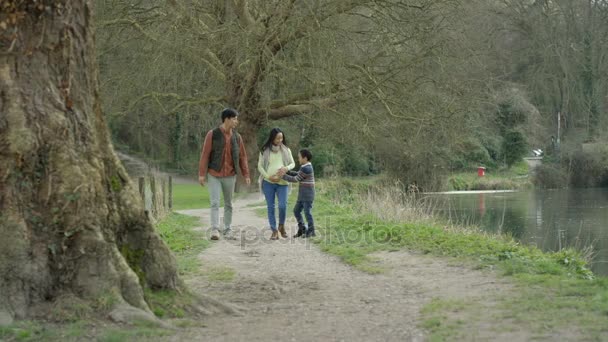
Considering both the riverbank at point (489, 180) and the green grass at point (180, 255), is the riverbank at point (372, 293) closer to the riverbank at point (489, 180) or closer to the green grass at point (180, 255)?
the green grass at point (180, 255)

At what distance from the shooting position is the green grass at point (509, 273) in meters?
6.36

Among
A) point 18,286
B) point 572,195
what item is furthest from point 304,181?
point 572,195

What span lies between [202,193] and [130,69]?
900 cm

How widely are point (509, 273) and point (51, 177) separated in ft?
16.6

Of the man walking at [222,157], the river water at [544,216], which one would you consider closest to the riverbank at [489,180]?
the river water at [544,216]

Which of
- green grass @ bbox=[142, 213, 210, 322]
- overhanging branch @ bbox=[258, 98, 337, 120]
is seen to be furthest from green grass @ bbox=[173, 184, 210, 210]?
green grass @ bbox=[142, 213, 210, 322]

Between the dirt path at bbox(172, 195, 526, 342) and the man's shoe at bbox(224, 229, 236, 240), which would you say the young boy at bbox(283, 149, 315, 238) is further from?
the man's shoe at bbox(224, 229, 236, 240)

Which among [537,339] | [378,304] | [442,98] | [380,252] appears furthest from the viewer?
[442,98]

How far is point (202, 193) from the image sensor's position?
33.4 meters

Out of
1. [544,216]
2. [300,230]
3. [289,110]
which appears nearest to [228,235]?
[300,230]

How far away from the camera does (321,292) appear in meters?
8.26

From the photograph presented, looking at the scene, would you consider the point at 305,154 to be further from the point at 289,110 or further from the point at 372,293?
the point at 289,110

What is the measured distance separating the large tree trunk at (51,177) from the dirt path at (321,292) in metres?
0.92

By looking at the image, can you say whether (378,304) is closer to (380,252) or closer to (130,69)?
(380,252)
